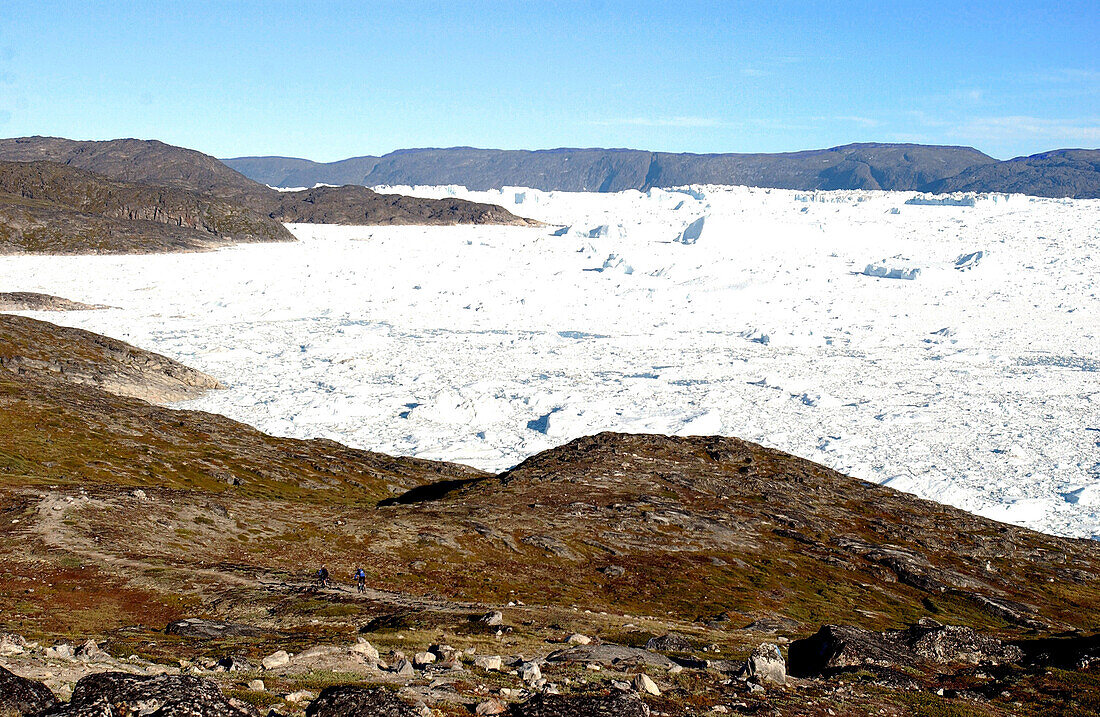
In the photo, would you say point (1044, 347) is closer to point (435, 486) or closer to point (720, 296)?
point (720, 296)

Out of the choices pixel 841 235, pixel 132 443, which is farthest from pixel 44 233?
pixel 841 235

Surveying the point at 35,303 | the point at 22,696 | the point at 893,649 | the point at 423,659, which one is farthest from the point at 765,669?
the point at 35,303

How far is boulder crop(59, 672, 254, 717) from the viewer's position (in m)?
11.8

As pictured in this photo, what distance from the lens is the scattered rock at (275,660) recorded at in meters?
16.8

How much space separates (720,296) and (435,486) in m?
67.8

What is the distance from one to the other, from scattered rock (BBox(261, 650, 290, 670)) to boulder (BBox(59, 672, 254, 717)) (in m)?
4.13

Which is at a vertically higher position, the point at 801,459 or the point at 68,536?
the point at 68,536

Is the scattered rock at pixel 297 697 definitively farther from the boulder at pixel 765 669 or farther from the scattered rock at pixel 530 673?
the boulder at pixel 765 669

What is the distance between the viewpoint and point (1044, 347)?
83125mm

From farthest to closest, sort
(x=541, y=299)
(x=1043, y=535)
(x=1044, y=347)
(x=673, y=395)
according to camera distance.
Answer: (x=541, y=299), (x=1044, y=347), (x=673, y=395), (x=1043, y=535)

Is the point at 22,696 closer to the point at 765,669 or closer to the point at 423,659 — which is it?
the point at 423,659

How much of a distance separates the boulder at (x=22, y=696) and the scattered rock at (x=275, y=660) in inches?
189

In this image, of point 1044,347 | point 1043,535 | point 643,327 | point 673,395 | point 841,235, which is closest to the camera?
point 1043,535

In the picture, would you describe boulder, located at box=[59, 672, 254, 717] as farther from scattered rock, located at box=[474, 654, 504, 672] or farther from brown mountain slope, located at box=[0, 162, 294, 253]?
brown mountain slope, located at box=[0, 162, 294, 253]
